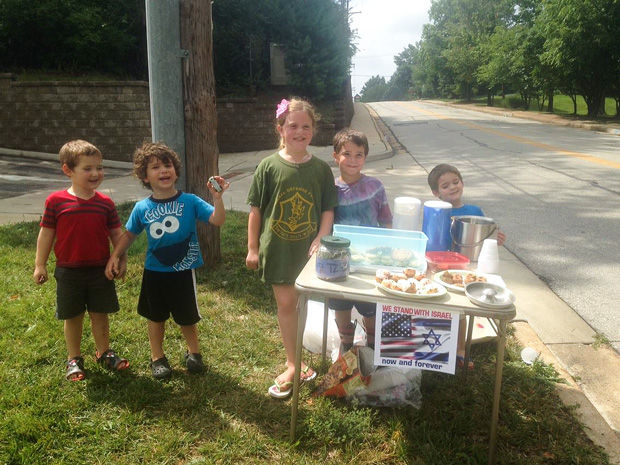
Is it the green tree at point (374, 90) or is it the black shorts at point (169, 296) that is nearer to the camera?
the black shorts at point (169, 296)

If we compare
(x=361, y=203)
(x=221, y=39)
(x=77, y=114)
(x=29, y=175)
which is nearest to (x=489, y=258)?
(x=361, y=203)

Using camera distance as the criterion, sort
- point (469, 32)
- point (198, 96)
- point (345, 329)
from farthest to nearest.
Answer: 1. point (469, 32)
2. point (198, 96)
3. point (345, 329)

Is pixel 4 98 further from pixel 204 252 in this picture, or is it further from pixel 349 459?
pixel 349 459

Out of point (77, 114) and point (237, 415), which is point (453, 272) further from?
point (77, 114)

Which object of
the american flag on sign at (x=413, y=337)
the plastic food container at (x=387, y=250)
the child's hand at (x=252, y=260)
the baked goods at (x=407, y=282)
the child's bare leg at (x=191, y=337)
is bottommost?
the child's bare leg at (x=191, y=337)

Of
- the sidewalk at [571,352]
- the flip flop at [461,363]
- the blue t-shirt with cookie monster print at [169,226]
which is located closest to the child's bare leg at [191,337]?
the blue t-shirt with cookie monster print at [169,226]

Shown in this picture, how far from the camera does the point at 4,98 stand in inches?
566

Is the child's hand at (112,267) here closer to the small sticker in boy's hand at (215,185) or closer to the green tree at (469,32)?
the small sticker in boy's hand at (215,185)

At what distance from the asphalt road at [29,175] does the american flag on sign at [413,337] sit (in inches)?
353

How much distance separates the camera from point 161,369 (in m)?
3.21

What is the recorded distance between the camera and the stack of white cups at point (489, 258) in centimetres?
258

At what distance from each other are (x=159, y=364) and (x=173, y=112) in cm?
243

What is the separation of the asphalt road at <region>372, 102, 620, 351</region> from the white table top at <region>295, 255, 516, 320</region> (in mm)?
2109

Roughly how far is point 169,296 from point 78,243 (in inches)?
25.2
